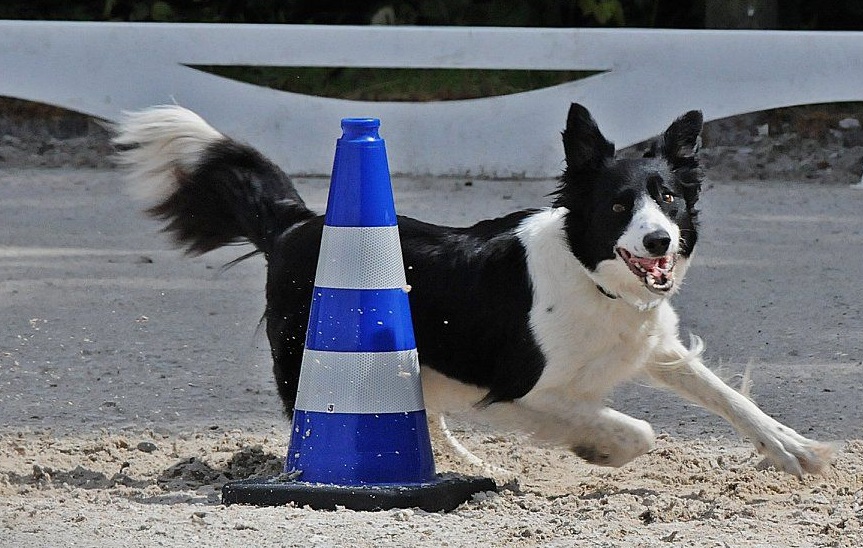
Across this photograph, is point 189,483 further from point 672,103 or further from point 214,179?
point 672,103

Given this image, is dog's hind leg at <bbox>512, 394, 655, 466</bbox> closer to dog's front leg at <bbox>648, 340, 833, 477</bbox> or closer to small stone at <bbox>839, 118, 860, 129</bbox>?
dog's front leg at <bbox>648, 340, 833, 477</bbox>

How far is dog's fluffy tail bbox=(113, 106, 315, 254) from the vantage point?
4.72 meters

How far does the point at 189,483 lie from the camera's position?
165 inches

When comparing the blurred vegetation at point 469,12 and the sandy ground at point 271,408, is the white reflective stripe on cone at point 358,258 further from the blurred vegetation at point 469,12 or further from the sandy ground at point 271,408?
the blurred vegetation at point 469,12

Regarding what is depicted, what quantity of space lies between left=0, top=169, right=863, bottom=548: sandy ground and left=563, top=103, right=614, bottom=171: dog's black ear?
3.29 feet

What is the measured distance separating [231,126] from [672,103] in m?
3.23

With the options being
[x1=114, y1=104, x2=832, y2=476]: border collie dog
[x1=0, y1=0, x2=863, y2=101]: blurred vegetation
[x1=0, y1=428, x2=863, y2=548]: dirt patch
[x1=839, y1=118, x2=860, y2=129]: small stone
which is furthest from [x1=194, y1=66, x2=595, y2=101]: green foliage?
[x1=114, y1=104, x2=832, y2=476]: border collie dog

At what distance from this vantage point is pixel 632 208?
13.1 ft

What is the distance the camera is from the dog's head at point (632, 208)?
3.95 m

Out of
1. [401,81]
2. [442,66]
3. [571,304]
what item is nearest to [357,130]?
[571,304]

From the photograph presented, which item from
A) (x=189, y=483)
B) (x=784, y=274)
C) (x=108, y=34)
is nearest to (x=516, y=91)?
(x=108, y=34)

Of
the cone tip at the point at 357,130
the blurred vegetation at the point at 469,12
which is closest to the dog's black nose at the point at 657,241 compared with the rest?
the cone tip at the point at 357,130

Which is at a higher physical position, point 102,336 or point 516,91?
point 516,91

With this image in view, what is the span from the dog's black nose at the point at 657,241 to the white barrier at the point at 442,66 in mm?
5803
